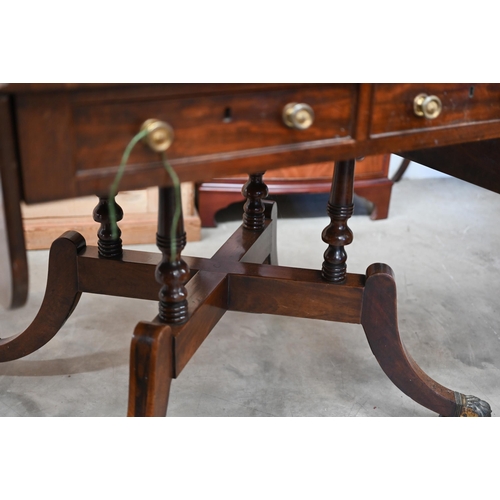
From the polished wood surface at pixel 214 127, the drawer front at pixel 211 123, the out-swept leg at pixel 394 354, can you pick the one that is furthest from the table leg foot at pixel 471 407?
the drawer front at pixel 211 123

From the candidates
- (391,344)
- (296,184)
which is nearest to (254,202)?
(391,344)

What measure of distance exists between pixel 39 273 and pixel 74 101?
1237 millimetres

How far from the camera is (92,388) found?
132cm

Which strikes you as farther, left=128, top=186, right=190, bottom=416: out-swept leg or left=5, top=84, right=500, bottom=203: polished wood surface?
left=128, top=186, right=190, bottom=416: out-swept leg

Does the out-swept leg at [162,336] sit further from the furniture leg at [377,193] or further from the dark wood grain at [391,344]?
the furniture leg at [377,193]

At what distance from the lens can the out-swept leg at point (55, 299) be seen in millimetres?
1271

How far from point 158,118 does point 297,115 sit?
0.17 m

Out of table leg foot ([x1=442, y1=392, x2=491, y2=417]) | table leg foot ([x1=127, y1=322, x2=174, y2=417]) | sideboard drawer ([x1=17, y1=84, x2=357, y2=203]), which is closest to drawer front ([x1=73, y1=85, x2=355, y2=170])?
sideboard drawer ([x1=17, y1=84, x2=357, y2=203])

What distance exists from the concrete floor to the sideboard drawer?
0.64 m

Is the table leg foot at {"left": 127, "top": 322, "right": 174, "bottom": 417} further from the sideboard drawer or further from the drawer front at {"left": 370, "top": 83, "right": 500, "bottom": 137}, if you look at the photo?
the drawer front at {"left": 370, "top": 83, "right": 500, "bottom": 137}

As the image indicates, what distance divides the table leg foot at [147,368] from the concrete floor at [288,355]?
0.96 ft

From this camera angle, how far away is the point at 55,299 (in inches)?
51.1

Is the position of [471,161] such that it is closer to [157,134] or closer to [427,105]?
[427,105]

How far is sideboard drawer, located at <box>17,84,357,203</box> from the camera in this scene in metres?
0.67
